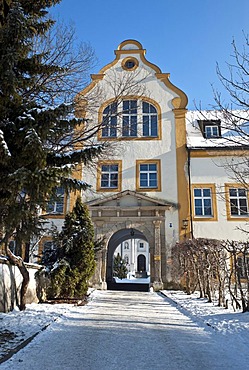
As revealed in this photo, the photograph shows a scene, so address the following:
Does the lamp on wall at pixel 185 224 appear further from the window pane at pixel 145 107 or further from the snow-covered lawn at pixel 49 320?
the snow-covered lawn at pixel 49 320

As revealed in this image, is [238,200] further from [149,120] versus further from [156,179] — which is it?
[149,120]

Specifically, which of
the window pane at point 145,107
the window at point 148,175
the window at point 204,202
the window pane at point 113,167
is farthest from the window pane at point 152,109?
the window at point 204,202

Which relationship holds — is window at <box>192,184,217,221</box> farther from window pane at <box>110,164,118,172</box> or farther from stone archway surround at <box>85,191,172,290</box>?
window pane at <box>110,164,118,172</box>

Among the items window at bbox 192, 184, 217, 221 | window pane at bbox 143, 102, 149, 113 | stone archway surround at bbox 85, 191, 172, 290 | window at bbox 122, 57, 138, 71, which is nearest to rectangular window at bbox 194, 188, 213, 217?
window at bbox 192, 184, 217, 221

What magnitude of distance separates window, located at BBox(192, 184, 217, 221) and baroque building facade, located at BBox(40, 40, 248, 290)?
2.3 inches

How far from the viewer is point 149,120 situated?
23.3 meters

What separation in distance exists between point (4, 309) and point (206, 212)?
1480 cm

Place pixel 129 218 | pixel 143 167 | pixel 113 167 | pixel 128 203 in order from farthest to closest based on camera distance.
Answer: pixel 113 167
pixel 143 167
pixel 128 203
pixel 129 218

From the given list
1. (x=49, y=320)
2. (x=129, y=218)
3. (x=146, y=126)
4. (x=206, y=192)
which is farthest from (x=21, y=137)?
(x=146, y=126)

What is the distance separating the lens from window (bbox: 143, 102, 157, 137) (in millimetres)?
23141

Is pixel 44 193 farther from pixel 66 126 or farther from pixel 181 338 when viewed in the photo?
pixel 181 338

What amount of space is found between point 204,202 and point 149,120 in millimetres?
6392

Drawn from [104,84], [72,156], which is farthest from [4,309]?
[104,84]

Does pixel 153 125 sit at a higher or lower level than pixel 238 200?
higher
